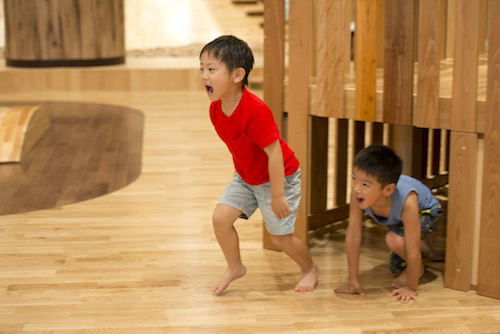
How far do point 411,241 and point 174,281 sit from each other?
33.1 inches

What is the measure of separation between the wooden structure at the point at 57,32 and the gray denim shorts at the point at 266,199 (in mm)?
5796

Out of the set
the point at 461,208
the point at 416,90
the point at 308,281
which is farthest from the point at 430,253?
the point at 416,90

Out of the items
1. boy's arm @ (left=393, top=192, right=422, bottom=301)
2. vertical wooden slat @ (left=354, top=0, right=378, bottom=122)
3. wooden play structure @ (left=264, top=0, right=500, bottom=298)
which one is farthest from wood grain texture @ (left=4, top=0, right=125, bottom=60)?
boy's arm @ (left=393, top=192, right=422, bottom=301)

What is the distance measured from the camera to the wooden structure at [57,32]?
770cm

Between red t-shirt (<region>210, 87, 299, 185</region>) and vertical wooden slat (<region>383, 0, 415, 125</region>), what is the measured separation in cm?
39

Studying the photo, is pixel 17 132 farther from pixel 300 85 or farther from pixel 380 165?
pixel 380 165

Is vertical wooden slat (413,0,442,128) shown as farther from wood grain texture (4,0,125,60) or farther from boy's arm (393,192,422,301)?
wood grain texture (4,0,125,60)

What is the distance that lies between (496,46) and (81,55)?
622 cm

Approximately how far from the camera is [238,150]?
2379mm

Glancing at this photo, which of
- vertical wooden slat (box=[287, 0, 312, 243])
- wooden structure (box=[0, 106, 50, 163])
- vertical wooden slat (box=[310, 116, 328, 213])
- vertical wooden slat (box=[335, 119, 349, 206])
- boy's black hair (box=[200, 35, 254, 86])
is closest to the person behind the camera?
boy's black hair (box=[200, 35, 254, 86])

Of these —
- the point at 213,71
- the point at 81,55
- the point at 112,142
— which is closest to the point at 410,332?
the point at 213,71

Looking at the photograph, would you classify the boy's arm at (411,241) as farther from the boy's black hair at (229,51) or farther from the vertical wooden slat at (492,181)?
the boy's black hair at (229,51)

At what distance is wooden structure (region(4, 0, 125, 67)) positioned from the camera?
25.2 ft

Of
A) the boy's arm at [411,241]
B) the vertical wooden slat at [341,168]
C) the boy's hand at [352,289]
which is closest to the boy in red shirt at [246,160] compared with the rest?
the boy's hand at [352,289]
